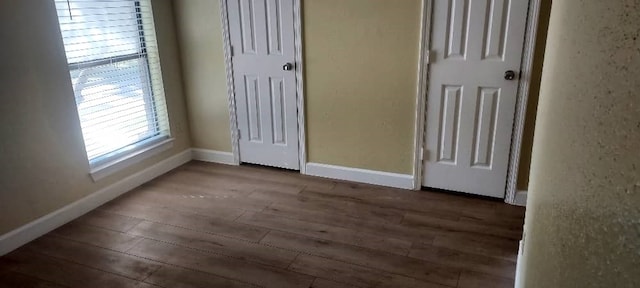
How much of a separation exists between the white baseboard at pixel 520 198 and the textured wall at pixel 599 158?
7.00 ft

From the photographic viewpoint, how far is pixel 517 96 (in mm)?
2852

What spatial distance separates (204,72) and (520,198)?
266 cm

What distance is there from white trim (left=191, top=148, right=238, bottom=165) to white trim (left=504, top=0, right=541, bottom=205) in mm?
2254

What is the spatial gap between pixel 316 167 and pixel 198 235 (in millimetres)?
1202

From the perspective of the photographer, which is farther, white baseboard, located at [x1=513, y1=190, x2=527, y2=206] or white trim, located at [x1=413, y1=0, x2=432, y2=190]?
white baseboard, located at [x1=513, y1=190, x2=527, y2=206]

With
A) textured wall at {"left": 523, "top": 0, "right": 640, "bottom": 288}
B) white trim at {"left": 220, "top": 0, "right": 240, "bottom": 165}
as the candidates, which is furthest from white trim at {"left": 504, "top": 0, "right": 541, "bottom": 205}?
white trim at {"left": 220, "top": 0, "right": 240, "bottom": 165}

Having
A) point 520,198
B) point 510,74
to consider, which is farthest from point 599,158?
point 520,198

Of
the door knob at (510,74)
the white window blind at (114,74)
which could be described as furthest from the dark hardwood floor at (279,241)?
the door knob at (510,74)

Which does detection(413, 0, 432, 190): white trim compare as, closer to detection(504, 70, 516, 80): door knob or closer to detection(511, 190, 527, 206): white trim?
detection(504, 70, 516, 80): door knob

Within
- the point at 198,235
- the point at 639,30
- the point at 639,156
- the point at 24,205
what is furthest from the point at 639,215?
the point at 24,205

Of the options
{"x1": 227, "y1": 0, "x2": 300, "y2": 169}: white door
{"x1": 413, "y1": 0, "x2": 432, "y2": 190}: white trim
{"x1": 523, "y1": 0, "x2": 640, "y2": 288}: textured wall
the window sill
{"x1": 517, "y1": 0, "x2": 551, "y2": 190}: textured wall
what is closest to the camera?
{"x1": 523, "y1": 0, "x2": 640, "y2": 288}: textured wall

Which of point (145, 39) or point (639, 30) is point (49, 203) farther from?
point (639, 30)

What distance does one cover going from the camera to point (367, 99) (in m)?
3.26

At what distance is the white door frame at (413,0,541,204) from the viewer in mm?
2717
